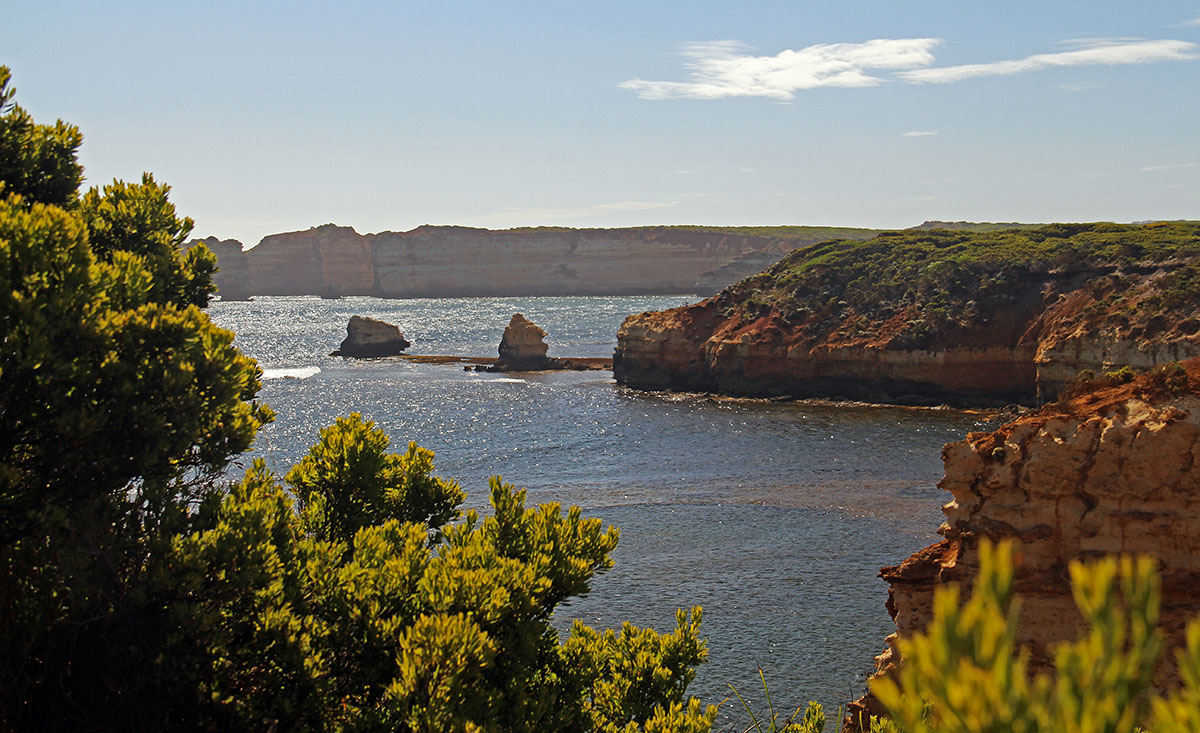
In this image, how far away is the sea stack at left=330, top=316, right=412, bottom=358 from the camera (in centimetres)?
11219

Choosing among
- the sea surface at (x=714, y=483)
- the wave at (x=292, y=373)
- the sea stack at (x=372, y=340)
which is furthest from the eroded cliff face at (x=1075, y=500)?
the sea stack at (x=372, y=340)

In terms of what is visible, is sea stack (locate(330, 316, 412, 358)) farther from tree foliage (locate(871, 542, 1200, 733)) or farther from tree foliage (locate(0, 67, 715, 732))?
tree foliage (locate(871, 542, 1200, 733))

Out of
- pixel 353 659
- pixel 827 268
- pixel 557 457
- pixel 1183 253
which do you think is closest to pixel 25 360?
pixel 353 659

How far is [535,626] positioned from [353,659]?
7.25 feet

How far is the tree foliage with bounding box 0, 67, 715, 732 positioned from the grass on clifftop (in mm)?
52805

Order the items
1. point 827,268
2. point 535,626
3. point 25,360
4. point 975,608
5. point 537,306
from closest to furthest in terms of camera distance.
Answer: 1. point 975,608
2. point 25,360
3. point 535,626
4. point 827,268
5. point 537,306

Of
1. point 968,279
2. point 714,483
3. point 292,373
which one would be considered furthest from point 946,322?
point 292,373

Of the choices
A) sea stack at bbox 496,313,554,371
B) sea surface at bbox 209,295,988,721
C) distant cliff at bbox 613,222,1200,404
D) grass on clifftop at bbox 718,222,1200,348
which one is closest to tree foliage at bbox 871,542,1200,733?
sea surface at bbox 209,295,988,721

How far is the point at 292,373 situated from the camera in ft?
328

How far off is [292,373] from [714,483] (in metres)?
64.3

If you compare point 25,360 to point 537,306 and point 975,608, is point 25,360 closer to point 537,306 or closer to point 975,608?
point 975,608

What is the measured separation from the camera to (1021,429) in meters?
17.1

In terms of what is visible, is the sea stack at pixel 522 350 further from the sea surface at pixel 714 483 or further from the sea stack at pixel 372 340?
the sea stack at pixel 372 340

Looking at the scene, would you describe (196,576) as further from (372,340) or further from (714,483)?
(372,340)
